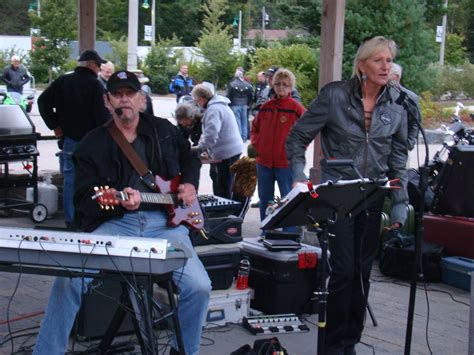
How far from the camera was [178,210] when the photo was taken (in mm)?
4648

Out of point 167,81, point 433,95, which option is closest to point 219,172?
point 433,95

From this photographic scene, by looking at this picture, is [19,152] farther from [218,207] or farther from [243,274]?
[243,274]

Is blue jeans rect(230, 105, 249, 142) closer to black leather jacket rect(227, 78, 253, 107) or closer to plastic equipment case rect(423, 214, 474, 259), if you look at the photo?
black leather jacket rect(227, 78, 253, 107)

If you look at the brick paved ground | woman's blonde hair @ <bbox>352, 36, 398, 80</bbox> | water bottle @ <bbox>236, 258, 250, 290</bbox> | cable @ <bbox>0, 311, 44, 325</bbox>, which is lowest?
the brick paved ground

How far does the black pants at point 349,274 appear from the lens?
4680 mm

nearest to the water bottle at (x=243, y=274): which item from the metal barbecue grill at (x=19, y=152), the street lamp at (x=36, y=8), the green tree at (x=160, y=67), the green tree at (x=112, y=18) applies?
the metal barbecue grill at (x=19, y=152)

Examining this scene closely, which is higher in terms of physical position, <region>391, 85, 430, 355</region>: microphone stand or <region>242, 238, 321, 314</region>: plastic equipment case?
<region>391, 85, 430, 355</region>: microphone stand

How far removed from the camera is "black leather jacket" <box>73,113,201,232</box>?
4398mm

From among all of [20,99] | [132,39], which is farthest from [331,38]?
[132,39]

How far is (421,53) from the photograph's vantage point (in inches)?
907

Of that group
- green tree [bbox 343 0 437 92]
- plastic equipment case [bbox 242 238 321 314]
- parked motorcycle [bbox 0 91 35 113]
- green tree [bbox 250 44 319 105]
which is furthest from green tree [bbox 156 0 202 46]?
plastic equipment case [bbox 242 238 321 314]

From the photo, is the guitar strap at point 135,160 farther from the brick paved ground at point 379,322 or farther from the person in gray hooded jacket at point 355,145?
the brick paved ground at point 379,322

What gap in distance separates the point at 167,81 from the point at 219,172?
31.1 m

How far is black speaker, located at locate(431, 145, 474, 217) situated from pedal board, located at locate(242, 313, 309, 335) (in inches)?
87.8
